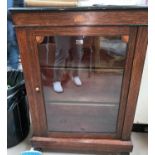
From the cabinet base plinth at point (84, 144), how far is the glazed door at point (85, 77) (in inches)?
1.5

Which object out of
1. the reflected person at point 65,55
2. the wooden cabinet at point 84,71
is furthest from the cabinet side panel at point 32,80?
the reflected person at point 65,55

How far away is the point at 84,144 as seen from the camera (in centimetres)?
135

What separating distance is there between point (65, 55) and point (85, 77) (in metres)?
0.18

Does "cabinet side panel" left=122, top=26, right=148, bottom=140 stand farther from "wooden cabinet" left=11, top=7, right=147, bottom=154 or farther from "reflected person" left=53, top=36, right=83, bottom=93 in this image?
"reflected person" left=53, top=36, right=83, bottom=93

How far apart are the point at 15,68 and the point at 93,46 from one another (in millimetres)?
782

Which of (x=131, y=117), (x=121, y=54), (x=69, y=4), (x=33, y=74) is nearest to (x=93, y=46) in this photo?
(x=121, y=54)

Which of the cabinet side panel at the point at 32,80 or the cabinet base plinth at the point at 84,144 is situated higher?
the cabinet side panel at the point at 32,80

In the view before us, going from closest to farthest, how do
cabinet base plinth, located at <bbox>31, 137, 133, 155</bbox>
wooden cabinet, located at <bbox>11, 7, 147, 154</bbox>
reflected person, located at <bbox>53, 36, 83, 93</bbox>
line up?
wooden cabinet, located at <bbox>11, 7, 147, 154</bbox>
reflected person, located at <bbox>53, 36, 83, 93</bbox>
cabinet base plinth, located at <bbox>31, 137, 133, 155</bbox>

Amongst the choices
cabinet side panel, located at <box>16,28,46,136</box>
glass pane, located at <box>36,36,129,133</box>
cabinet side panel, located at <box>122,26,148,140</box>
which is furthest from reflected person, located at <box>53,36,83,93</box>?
cabinet side panel, located at <box>122,26,148,140</box>

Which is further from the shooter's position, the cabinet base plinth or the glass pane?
the cabinet base plinth

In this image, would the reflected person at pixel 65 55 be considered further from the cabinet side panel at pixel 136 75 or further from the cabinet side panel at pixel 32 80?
the cabinet side panel at pixel 136 75

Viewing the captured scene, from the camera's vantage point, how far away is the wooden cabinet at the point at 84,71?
0.97m

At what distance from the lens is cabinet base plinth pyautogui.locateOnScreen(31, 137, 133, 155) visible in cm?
134

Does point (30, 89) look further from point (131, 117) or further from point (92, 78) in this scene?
point (131, 117)
